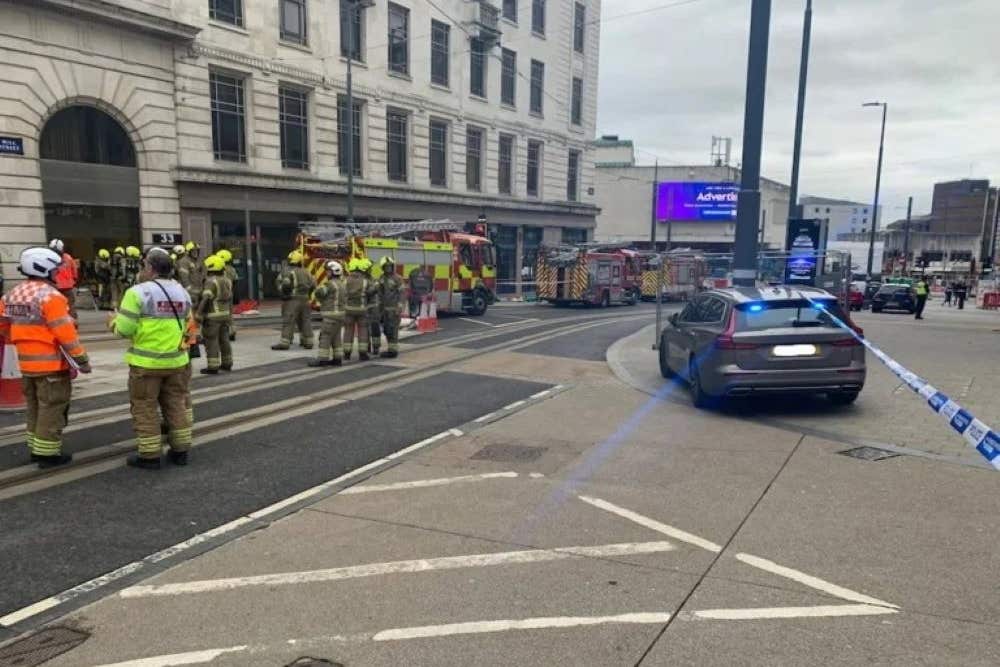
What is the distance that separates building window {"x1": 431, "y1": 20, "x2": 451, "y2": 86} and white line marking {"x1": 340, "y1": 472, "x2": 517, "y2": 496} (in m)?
28.6

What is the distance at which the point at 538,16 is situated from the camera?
37781 millimetres

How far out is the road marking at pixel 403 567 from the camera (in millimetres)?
3990

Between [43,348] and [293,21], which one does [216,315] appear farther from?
[293,21]

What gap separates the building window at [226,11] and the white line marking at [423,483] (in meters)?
22.1

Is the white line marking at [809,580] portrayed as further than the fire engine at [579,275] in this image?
No

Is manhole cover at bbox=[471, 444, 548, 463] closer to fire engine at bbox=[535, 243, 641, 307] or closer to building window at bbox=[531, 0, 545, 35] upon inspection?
fire engine at bbox=[535, 243, 641, 307]

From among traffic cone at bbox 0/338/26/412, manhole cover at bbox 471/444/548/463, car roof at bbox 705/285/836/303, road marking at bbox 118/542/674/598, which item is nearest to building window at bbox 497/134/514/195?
car roof at bbox 705/285/836/303

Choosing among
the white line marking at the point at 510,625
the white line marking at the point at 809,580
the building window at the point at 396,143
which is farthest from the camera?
the building window at the point at 396,143

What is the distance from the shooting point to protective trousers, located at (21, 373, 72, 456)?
5898 mm

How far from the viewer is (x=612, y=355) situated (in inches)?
542

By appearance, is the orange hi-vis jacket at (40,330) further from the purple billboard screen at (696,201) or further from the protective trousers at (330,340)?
the purple billboard screen at (696,201)

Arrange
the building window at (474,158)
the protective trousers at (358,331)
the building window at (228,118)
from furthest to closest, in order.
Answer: the building window at (474,158) → the building window at (228,118) → the protective trousers at (358,331)

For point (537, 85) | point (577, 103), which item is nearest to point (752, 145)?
point (537, 85)

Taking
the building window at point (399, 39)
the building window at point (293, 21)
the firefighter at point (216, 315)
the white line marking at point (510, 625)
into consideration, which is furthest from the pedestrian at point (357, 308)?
the building window at point (399, 39)
